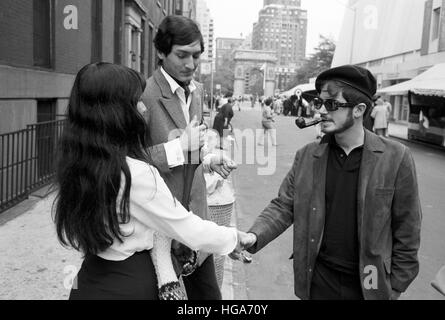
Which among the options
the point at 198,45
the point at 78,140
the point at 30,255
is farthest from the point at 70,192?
the point at 30,255

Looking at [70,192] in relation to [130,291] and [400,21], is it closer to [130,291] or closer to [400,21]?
[130,291]

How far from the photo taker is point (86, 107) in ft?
6.59

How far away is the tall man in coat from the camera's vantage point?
2.46 metres

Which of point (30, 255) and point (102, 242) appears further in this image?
point (30, 255)

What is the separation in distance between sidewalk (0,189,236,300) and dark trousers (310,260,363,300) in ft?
5.98

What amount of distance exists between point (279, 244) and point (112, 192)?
4.97m

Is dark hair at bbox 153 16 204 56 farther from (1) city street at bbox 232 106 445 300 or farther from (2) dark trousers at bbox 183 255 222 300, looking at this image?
(1) city street at bbox 232 106 445 300

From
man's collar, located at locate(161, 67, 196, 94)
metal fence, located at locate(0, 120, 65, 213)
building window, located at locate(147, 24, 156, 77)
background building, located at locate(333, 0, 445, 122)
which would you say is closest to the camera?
man's collar, located at locate(161, 67, 196, 94)

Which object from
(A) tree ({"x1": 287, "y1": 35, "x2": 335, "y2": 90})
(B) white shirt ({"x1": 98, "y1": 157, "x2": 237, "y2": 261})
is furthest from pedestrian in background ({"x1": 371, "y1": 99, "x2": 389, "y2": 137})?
(A) tree ({"x1": 287, "y1": 35, "x2": 335, "y2": 90})

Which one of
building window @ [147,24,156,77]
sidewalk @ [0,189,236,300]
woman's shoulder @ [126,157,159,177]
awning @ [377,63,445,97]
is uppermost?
building window @ [147,24,156,77]

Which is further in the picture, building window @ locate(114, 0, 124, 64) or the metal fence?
building window @ locate(114, 0, 124, 64)

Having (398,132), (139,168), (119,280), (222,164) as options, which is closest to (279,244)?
(222,164)
